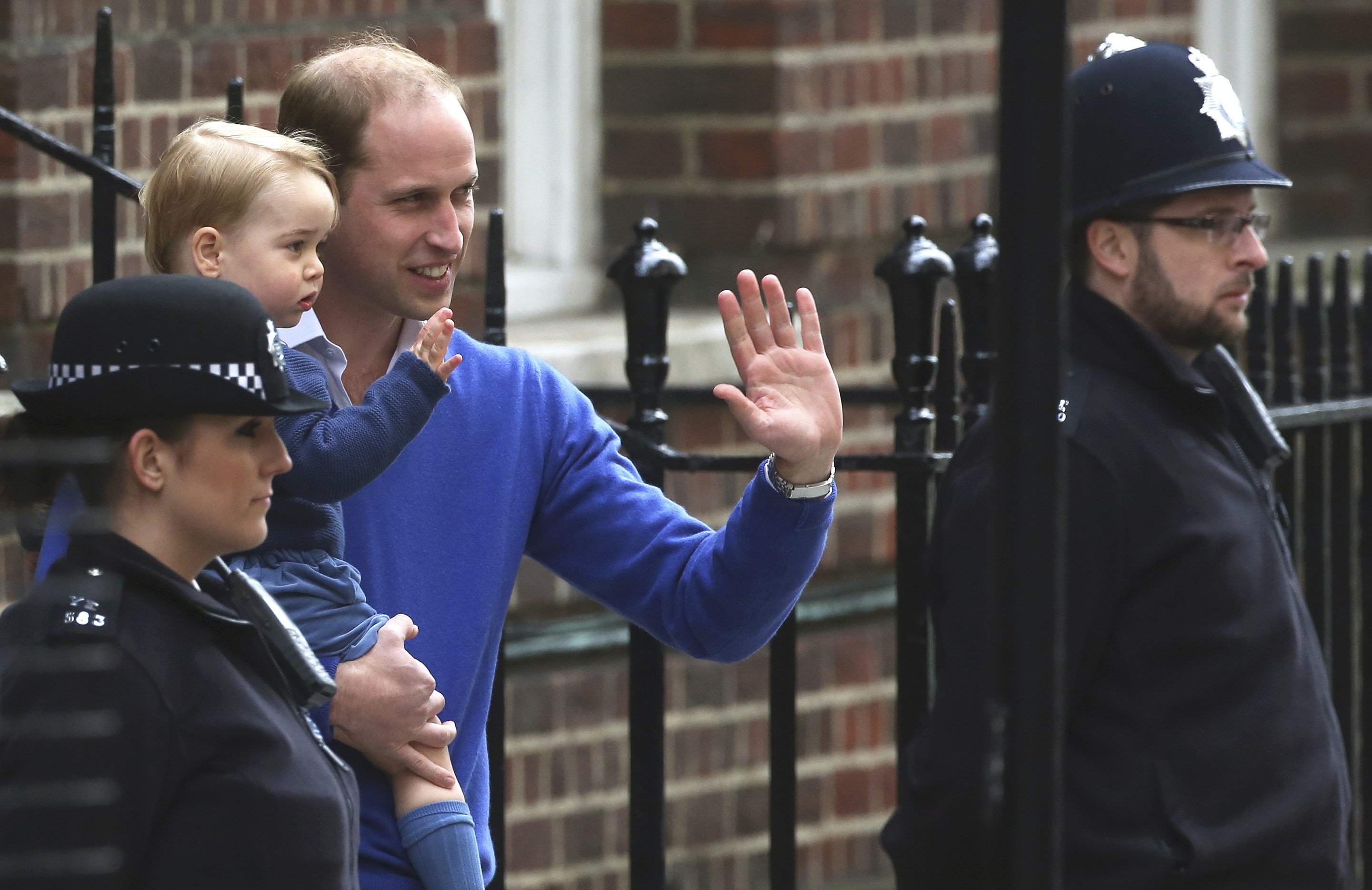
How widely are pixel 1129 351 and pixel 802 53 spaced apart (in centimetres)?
263

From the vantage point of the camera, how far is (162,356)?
78.4 inches

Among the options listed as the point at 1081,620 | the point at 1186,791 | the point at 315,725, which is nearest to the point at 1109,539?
the point at 1081,620

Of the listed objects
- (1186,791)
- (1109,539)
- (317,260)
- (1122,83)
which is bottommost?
(1186,791)

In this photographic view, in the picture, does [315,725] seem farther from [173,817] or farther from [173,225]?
[173,225]

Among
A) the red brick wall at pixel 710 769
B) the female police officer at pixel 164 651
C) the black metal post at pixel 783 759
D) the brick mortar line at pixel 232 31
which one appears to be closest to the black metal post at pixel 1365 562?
the red brick wall at pixel 710 769

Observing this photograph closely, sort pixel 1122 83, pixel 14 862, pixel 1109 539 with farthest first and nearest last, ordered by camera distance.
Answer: pixel 1122 83 → pixel 1109 539 → pixel 14 862

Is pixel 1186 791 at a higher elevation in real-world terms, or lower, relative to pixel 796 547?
lower

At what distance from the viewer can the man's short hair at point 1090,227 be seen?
295 cm

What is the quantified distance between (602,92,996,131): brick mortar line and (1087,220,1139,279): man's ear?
2369mm

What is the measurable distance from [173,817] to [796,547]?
0.87 m

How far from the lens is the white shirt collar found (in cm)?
243

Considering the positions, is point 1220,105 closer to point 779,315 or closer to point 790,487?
point 779,315

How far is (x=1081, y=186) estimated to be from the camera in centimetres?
298

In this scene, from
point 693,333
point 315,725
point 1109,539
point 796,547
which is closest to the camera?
point 315,725
